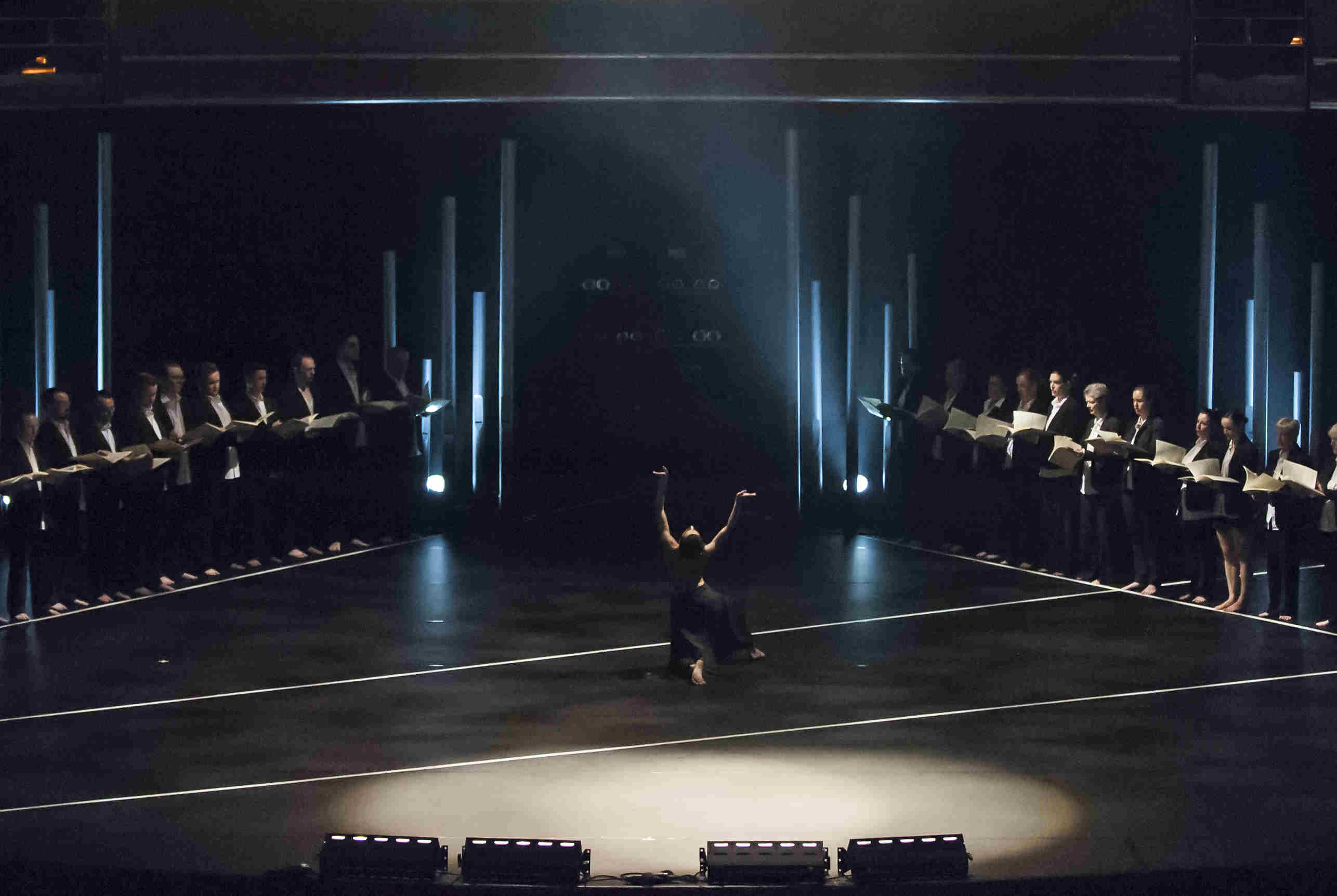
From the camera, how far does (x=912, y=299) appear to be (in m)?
14.4

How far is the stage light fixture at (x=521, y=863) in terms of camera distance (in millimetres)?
5137

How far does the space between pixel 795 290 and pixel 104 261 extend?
5.72 meters

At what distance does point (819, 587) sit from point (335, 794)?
5.06 m

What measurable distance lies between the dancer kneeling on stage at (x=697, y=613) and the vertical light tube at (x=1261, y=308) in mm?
6330

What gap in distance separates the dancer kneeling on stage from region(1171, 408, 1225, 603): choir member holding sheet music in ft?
10.5

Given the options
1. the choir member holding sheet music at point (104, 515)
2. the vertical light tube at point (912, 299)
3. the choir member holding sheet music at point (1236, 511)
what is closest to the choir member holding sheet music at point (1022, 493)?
the choir member holding sheet music at point (1236, 511)

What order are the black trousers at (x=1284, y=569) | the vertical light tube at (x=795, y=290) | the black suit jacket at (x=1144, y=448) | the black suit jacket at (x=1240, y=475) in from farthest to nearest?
the vertical light tube at (x=795, y=290), the black suit jacket at (x=1144, y=448), the black suit jacket at (x=1240, y=475), the black trousers at (x=1284, y=569)

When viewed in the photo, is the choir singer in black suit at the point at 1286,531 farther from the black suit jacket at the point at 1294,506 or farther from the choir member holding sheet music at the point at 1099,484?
the choir member holding sheet music at the point at 1099,484

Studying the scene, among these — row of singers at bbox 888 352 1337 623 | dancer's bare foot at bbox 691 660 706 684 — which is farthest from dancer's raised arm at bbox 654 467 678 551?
→ row of singers at bbox 888 352 1337 623

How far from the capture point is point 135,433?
33.8ft

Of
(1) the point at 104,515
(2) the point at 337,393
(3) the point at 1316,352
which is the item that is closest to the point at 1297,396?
(3) the point at 1316,352

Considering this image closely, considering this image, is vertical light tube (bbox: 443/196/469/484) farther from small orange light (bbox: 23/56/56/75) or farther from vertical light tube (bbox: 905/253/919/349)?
vertical light tube (bbox: 905/253/919/349)

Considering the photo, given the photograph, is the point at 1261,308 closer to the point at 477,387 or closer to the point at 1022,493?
the point at 1022,493

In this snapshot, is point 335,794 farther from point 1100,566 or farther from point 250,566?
point 1100,566
